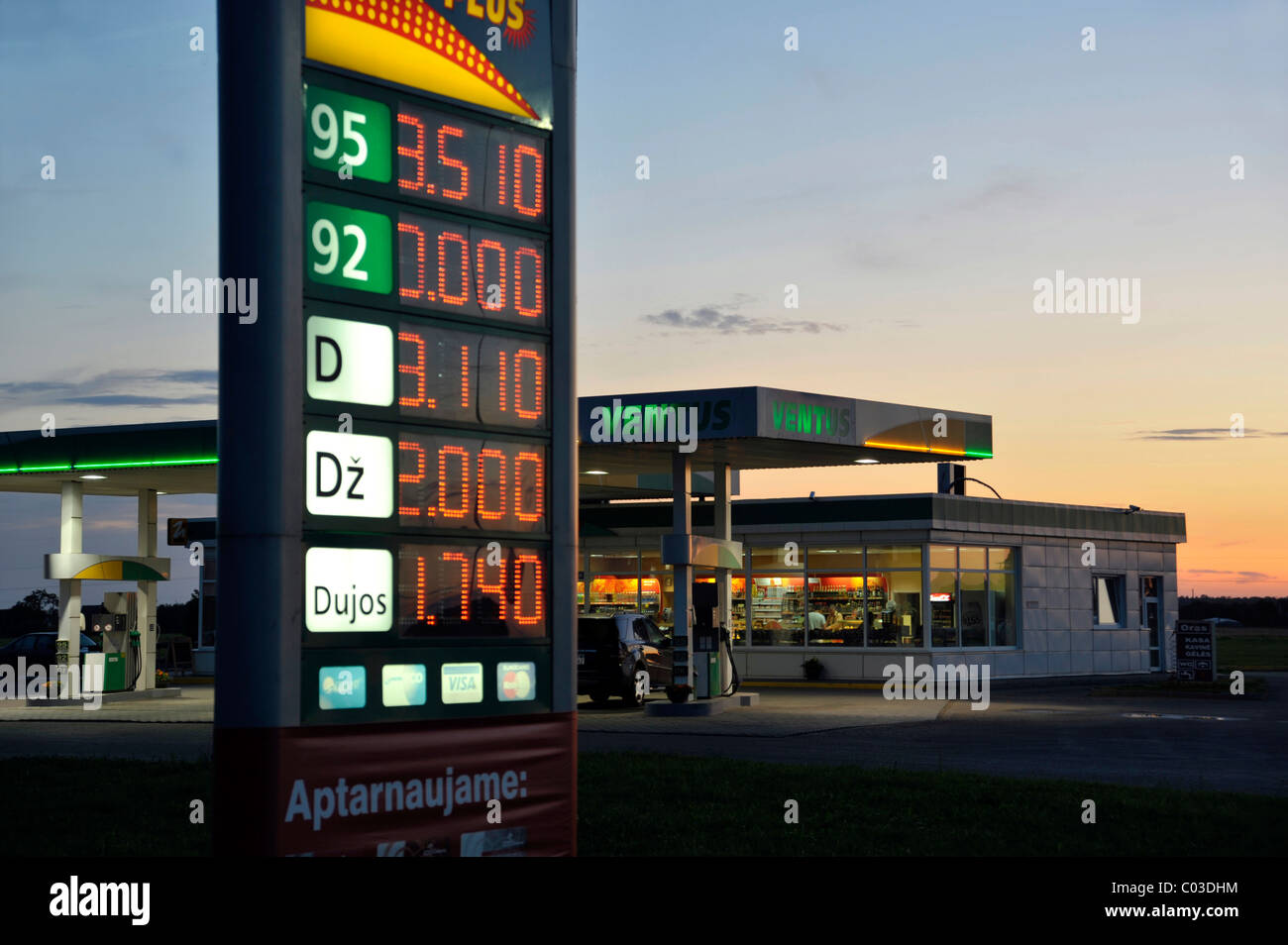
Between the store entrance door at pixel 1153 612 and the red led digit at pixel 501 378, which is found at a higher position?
the red led digit at pixel 501 378

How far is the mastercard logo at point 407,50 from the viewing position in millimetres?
7949

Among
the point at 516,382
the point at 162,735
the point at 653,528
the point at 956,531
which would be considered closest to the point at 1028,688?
the point at 956,531

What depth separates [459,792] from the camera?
8148 millimetres

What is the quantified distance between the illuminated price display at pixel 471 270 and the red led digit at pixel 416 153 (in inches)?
7.1

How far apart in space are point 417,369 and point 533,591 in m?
1.48

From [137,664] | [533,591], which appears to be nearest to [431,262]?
[533,591]

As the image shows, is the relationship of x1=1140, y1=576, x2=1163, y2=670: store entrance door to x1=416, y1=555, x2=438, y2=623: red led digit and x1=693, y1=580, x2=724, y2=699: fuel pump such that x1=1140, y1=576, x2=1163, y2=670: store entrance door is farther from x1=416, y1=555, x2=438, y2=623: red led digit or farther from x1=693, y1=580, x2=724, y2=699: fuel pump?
x1=416, y1=555, x2=438, y2=623: red led digit

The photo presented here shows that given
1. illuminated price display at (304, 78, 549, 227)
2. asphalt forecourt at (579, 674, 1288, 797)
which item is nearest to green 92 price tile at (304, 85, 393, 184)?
illuminated price display at (304, 78, 549, 227)

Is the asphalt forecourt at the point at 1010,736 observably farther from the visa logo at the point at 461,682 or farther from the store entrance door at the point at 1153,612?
the store entrance door at the point at 1153,612

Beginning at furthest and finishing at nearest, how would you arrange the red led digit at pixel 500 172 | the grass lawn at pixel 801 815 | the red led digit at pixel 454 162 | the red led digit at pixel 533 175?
the grass lawn at pixel 801 815
the red led digit at pixel 533 175
the red led digit at pixel 500 172
the red led digit at pixel 454 162

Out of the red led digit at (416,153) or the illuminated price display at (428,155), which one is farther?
the red led digit at (416,153)

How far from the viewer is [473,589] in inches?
326

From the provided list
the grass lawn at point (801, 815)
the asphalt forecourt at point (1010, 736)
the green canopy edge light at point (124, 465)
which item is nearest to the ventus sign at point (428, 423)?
the grass lawn at point (801, 815)
